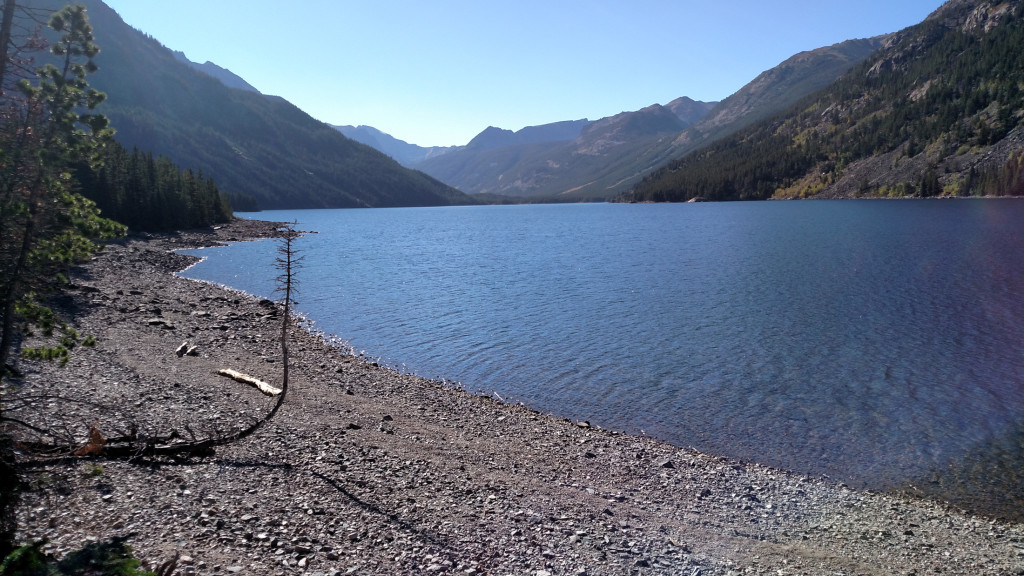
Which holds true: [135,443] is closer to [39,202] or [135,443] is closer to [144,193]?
[39,202]

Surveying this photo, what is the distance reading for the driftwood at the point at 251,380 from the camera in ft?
65.1

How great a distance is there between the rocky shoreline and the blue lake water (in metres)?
2.67

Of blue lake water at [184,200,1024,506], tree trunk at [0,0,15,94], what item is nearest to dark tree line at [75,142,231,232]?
blue lake water at [184,200,1024,506]

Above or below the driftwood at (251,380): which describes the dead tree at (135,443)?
above

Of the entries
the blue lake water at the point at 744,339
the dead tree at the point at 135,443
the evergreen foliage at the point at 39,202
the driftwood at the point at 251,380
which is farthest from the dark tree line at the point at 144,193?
the dead tree at the point at 135,443

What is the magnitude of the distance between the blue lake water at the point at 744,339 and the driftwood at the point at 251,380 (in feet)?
25.2

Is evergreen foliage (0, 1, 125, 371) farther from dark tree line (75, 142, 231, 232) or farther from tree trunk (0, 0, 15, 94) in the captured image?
dark tree line (75, 142, 231, 232)

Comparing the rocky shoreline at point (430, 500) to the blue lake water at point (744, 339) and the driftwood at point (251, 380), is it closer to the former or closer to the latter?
the driftwood at point (251, 380)

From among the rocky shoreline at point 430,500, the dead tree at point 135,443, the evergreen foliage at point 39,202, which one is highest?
the evergreen foliage at point 39,202

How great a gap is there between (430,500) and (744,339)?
2339 centimetres

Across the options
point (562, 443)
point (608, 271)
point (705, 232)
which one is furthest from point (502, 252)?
point (562, 443)

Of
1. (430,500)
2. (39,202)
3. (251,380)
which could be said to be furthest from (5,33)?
(251,380)

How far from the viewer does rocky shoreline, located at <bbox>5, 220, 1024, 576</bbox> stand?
10.1m

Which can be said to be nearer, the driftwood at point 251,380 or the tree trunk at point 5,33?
the tree trunk at point 5,33
